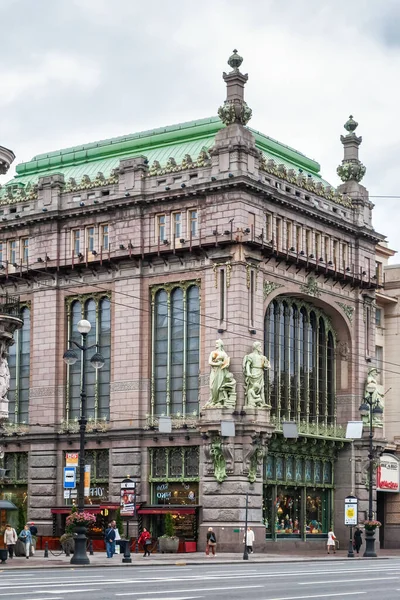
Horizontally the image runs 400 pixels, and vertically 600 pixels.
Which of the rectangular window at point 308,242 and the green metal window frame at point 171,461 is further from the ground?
the rectangular window at point 308,242

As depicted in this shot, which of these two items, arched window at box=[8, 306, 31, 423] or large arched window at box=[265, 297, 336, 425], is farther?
arched window at box=[8, 306, 31, 423]

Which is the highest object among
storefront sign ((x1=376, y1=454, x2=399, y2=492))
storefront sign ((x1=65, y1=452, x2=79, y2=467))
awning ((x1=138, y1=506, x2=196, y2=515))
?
storefront sign ((x1=65, y1=452, x2=79, y2=467))

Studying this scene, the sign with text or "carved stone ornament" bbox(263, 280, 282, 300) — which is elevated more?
"carved stone ornament" bbox(263, 280, 282, 300)

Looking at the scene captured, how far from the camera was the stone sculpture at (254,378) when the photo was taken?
64.8 meters

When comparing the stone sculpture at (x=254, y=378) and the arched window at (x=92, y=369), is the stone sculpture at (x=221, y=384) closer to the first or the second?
the stone sculpture at (x=254, y=378)

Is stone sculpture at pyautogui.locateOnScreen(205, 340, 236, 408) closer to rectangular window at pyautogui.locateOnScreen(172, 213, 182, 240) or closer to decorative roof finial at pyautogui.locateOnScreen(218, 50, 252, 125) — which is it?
rectangular window at pyautogui.locateOnScreen(172, 213, 182, 240)

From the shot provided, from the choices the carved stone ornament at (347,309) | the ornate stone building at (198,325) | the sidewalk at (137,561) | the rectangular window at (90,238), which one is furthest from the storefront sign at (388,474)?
the rectangular window at (90,238)

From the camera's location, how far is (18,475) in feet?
244

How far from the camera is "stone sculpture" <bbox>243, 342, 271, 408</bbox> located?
64750 mm

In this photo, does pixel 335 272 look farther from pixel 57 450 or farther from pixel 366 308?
pixel 57 450

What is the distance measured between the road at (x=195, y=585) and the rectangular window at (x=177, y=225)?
102 ft

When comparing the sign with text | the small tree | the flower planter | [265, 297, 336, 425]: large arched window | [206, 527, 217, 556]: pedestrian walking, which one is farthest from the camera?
[265, 297, 336, 425]: large arched window

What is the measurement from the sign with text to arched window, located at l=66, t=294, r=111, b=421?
5.76 m

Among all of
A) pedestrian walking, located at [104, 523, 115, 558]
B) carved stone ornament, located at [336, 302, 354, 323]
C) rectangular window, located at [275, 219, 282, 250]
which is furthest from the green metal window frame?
carved stone ornament, located at [336, 302, 354, 323]
